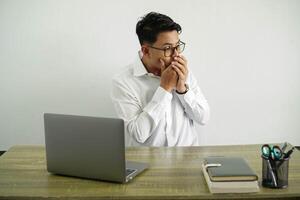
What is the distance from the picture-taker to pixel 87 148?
1.35 m

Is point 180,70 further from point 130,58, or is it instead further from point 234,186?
point 234,186

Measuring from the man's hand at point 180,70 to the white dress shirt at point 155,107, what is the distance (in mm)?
55

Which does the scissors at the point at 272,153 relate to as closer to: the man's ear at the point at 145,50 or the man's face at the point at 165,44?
the man's face at the point at 165,44

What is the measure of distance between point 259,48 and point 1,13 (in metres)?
1.68

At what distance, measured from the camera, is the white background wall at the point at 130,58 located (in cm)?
241

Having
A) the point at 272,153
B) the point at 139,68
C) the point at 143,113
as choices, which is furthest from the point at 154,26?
the point at 272,153

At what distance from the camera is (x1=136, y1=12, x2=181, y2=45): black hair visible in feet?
6.61

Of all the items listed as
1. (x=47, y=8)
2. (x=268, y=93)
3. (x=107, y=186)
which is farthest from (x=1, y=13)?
(x=268, y=93)

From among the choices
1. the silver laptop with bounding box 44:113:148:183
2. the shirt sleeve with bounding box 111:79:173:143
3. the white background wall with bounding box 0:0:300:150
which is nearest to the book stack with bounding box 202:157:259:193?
the silver laptop with bounding box 44:113:148:183

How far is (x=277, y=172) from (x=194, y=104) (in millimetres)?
825

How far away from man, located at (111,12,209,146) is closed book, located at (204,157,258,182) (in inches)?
23.5

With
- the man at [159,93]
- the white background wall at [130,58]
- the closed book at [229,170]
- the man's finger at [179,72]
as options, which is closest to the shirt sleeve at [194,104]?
the man at [159,93]

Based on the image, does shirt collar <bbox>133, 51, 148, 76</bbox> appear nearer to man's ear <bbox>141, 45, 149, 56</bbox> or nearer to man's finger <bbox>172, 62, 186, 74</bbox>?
man's ear <bbox>141, 45, 149, 56</bbox>

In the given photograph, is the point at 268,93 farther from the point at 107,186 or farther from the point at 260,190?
the point at 107,186
